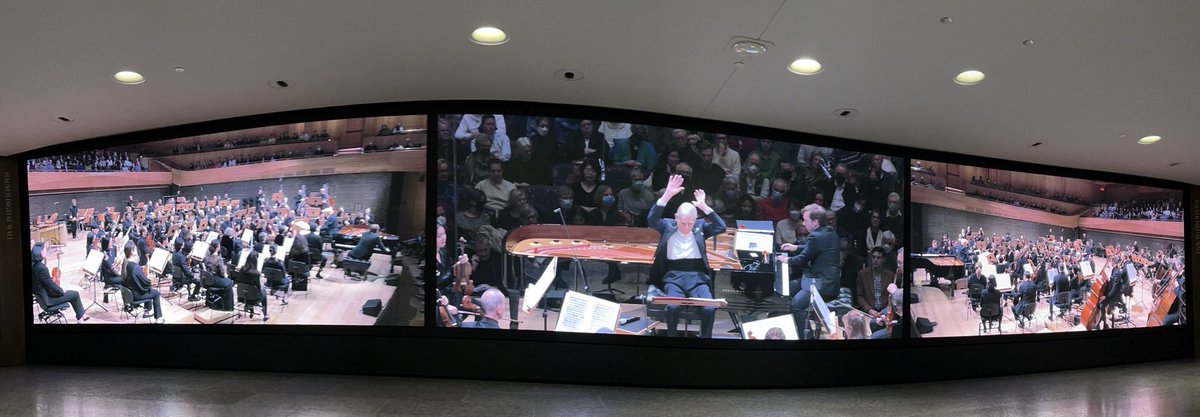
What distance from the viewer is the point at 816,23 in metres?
3.96

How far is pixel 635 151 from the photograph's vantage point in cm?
609

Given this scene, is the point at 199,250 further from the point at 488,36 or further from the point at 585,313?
the point at 488,36

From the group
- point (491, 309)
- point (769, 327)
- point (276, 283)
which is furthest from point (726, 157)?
point (276, 283)

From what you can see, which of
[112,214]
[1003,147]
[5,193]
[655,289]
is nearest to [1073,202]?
[1003,147]

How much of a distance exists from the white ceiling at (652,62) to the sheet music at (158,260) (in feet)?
3.91

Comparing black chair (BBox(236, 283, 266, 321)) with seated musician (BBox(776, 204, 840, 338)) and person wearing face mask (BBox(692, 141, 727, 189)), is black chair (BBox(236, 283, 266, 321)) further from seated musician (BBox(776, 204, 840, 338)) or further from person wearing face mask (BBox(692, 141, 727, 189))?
seated musician (BBox(776, 204, 840, 338))

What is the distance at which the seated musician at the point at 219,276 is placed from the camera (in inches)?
253

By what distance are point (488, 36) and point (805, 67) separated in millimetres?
2138

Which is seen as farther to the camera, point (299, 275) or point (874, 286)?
point (874, 286)

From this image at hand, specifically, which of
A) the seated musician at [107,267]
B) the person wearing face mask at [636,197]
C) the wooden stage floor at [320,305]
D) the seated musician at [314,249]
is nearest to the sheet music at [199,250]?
the wooden stage floor at [320,305]

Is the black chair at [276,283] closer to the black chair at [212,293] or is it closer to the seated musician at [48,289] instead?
the black chair at [212,293]

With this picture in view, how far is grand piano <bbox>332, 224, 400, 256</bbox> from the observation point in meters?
6.08

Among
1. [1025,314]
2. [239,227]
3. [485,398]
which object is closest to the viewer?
[485,398]

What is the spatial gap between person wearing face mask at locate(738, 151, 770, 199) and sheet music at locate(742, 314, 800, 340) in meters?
1.11
